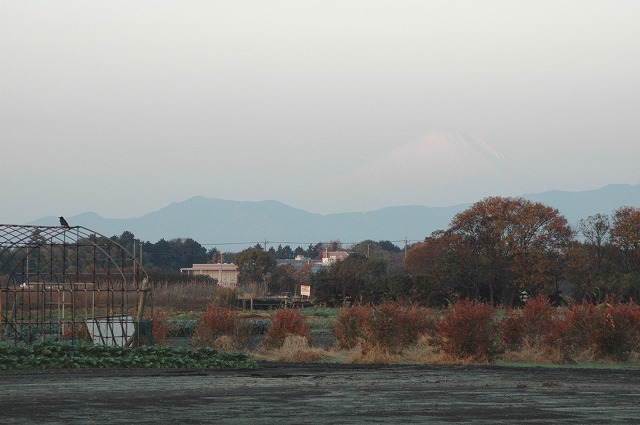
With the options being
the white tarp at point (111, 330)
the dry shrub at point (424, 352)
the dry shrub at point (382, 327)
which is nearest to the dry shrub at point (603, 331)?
the dry shrub at point (424, 352)

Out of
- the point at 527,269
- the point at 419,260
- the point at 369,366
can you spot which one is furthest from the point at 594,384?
the point at 419,260

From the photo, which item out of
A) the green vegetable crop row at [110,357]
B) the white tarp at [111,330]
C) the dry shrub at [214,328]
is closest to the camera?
the green vegetable crop row at [110,357]

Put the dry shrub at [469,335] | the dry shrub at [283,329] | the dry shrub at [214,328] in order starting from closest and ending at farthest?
the dry shrub at [469,335] < the dry shrub at [283,329] < the dry shrub at [214,328]

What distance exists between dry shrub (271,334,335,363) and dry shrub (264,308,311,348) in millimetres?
603

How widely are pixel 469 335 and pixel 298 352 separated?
4.45m

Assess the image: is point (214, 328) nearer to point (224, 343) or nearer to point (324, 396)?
point (224, 343)

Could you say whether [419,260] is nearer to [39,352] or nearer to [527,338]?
[527,338]

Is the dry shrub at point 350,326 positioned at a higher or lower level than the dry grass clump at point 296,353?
higher

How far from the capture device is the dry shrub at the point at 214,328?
30.4 meters

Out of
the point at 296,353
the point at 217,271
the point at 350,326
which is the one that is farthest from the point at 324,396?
the point at 217,271

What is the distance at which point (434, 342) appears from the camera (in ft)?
91.1

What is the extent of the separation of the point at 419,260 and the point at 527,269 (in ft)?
38.1

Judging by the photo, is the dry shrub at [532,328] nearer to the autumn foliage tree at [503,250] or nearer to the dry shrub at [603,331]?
the dry shrub at [603,331]

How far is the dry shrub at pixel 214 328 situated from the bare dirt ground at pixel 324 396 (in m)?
5.96
